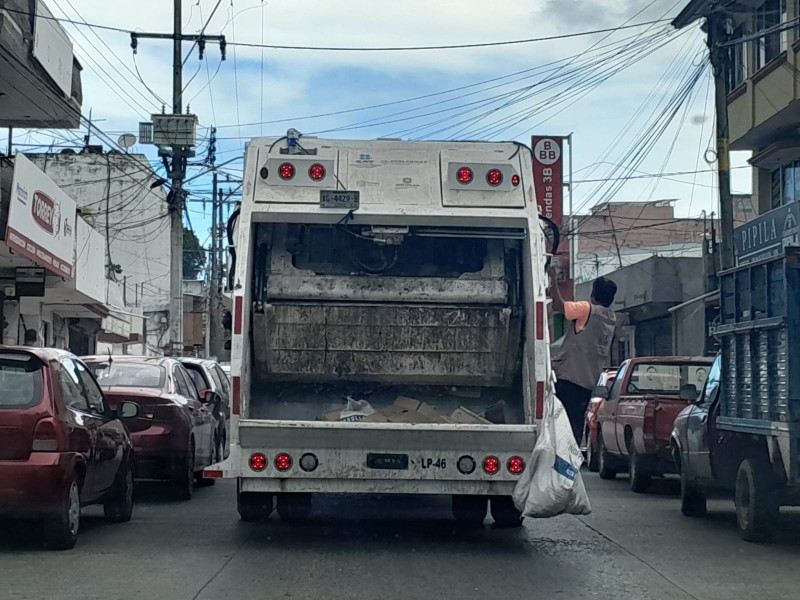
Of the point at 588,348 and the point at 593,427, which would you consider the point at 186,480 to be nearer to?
the point at 588,348

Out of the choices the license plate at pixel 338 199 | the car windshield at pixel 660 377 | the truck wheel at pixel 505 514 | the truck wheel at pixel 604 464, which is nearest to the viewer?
the license plate at pixel 338 199

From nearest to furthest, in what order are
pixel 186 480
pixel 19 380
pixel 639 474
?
1. pixel 19 380
2. pixel 186 480
3. pixel 639 474

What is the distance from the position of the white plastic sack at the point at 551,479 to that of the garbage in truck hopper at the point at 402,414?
0.80m

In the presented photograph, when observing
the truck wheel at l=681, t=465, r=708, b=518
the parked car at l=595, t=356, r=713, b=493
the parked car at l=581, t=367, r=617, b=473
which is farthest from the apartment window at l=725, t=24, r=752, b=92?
the truck wheel at l=681, t=465, r=708, b=518

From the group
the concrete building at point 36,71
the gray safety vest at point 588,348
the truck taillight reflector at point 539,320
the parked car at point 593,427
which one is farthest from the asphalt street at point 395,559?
the concrete building at point 36,71

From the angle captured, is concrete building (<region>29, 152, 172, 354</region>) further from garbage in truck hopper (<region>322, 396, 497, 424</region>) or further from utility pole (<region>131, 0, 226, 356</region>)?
garbage in truck hopper (<region>322, 396, 497, 424</region>)

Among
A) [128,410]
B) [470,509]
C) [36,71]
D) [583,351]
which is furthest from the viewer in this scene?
[36,71]

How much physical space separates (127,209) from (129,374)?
36.3 m

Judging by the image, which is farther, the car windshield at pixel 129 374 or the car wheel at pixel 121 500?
the car windshield at pixel 129 374

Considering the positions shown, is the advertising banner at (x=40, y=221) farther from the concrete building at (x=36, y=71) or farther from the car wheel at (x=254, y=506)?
the car wheel at (x=254, y=506)

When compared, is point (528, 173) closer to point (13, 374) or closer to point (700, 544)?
point (700, 544)

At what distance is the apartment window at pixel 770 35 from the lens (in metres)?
19.9

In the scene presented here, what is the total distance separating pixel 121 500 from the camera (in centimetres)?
997

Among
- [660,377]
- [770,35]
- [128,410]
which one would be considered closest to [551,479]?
[128,410]
